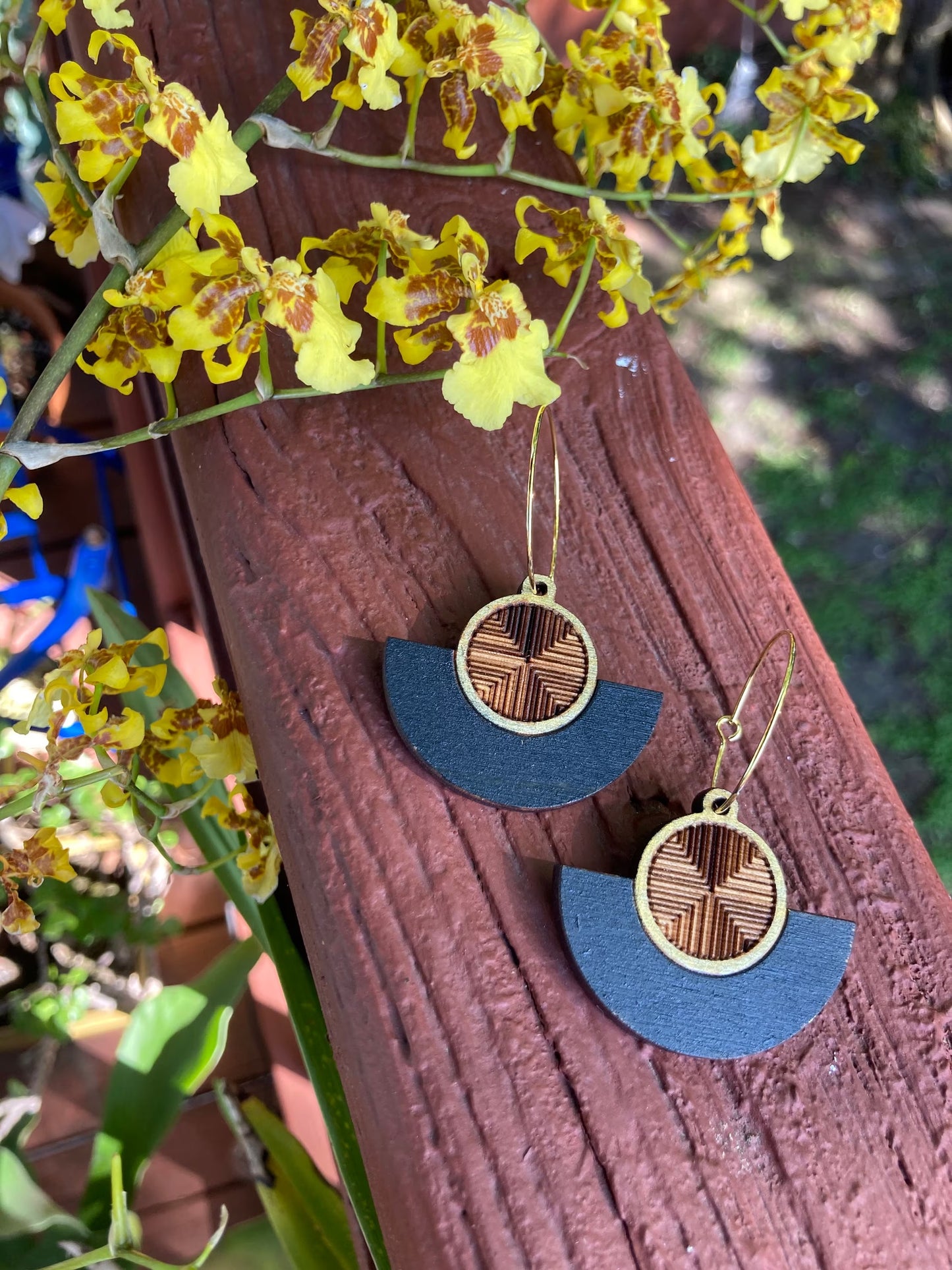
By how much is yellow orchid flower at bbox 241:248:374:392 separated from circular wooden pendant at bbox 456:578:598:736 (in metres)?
0.13

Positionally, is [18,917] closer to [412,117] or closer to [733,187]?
[412,117]

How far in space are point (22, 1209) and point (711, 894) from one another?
597mm

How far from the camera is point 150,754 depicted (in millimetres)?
584

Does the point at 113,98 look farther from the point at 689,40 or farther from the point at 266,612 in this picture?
the point at 689,40

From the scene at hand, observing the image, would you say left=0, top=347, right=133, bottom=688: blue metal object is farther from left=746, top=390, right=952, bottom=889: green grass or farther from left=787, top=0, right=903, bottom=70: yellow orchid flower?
left=746, top=390, right=952, bottom=889: green grass

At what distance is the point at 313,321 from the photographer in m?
0.44

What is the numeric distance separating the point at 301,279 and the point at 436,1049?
346 millimetres

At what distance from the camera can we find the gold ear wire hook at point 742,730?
18.2 inches

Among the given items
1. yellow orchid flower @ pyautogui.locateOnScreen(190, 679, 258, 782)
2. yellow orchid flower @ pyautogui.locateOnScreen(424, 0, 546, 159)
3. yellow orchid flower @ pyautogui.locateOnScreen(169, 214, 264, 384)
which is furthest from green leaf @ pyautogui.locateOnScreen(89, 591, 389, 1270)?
yellow orchid flower @ pyautogui.locateOnScreen(424, 0, 546, 159)

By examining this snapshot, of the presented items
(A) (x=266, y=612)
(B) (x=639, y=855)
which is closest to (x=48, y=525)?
(A) (x=266, y=612)

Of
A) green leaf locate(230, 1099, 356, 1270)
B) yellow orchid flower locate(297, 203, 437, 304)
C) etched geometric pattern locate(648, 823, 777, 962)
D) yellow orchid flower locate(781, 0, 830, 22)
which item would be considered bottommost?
green leaf locate(230, 1099, 356, 1270)

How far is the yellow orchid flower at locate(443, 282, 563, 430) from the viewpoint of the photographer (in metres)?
0.45

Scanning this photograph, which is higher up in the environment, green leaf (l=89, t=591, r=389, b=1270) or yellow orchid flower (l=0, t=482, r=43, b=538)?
yellow orchid flower (l=0, t=482, r=43, b=538)

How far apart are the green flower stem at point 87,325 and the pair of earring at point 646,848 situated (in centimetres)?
20
